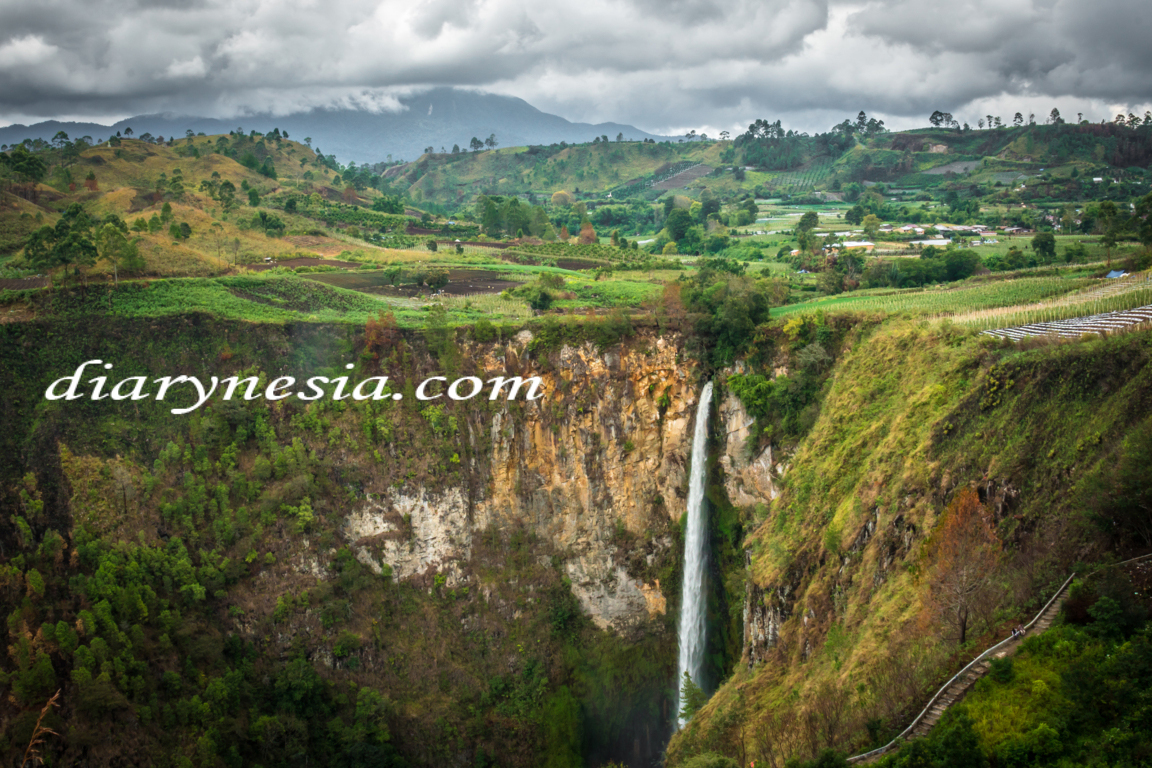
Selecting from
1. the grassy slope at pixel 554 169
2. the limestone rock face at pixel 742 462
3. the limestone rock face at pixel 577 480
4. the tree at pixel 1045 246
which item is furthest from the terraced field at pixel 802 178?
the limestone rock face at pixel 742 462

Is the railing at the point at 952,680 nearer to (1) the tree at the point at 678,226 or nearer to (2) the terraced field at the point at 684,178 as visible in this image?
(1) the tree at the point at 678,226

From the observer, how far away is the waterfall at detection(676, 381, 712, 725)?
32.9m

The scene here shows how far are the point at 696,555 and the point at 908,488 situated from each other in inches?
646

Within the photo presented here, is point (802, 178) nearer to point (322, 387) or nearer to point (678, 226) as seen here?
point (678, 226)

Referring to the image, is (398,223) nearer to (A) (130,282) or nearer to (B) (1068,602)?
(A) (130,282)

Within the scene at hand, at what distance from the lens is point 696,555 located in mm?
33844

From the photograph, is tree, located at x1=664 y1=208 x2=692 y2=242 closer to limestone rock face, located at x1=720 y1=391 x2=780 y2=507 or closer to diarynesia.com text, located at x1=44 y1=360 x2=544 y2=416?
diarynesia.com text, located at x1=44 y1=360 x2=544 y2=416

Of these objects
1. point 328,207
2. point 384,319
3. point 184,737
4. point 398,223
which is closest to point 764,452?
point 384,319

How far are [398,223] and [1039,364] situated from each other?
62.5 metres

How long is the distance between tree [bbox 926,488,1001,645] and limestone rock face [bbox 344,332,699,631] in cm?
1913

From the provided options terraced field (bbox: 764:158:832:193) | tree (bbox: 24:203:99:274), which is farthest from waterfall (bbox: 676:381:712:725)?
terraced field (bbox: 764:158:832:193)

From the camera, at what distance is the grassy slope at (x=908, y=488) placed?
14.6 metres

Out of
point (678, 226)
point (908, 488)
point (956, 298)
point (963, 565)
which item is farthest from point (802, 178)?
point (963, 565)

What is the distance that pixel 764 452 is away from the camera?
30.9 m
